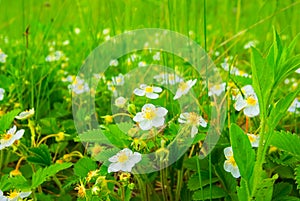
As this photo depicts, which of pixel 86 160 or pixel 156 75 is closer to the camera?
pixel 86 160

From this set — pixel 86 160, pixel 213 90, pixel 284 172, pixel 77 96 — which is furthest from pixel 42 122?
pixel 284 172

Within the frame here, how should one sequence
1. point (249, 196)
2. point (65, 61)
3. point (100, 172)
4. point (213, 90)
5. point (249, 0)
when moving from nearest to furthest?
point (249, 196) < point (100, 172) < point (213, 90) < point (65, 61) < point (249, 0)

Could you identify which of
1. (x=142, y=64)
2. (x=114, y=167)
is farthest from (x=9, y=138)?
(x=142, y=64)

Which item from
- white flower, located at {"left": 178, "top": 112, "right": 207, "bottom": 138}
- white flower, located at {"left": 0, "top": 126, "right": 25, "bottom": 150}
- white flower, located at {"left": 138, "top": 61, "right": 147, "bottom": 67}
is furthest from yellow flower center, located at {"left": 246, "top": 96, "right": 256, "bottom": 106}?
white flower, located at {"left": 138, "top": 61, "right": 147, "bottom": 67}

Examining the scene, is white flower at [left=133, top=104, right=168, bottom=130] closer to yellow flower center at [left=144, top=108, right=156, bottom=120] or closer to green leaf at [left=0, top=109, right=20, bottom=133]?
yellow flower center at [left=144, top=108, right=156, bottom=120]

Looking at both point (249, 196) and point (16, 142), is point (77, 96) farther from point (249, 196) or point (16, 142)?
point (249, 196)

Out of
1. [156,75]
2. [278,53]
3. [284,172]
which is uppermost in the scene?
[278,53]
